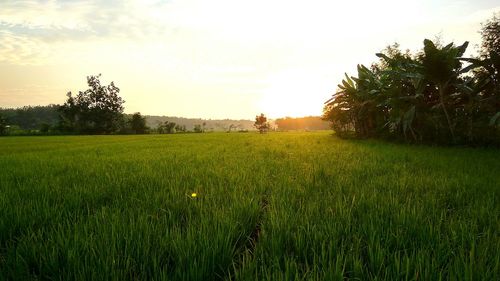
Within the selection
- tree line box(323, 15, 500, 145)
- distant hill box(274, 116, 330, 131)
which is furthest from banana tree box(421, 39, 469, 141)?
distant hill box(274, 116, 330, 131)

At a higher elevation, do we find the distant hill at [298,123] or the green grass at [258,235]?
Answer: the distant hill at [298,123]

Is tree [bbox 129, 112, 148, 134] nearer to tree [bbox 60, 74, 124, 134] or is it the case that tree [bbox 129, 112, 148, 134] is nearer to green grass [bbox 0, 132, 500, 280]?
tree [bbox 60, 74, 124, 134]

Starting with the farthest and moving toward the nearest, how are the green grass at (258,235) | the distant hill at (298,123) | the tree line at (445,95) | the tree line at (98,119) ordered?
the distant hill at (298,123) → the tree line at (98,119) → the tree line at (445,95) → the green grass at (258,235)

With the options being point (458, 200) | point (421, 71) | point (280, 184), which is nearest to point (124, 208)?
point (280, 184)

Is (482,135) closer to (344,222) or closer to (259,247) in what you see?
(344,222)

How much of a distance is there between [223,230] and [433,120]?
945cm

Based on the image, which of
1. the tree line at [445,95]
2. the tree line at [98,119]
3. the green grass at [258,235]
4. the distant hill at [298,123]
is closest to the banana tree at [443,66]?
the tree line at [445,95]

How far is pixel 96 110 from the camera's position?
72812 mm

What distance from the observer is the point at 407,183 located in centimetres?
395

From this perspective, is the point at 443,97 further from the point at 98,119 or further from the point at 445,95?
the point at 98,119

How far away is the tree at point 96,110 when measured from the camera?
71688 mm

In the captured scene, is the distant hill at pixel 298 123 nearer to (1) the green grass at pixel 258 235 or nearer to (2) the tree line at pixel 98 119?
(2) the tree line at pixel 98 119

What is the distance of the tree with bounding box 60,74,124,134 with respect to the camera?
71.7 m

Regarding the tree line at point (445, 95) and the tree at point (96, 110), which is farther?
the tree at point (96, 110)
